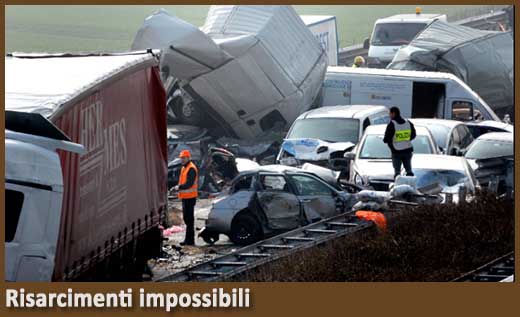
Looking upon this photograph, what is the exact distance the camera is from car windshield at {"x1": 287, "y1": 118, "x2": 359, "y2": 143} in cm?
2273

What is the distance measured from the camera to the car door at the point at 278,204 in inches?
680

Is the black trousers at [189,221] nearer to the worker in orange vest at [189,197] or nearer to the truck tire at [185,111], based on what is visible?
the worker in orange vest at [189,197]

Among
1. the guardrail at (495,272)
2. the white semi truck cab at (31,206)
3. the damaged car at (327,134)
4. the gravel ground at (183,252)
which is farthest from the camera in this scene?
the damaged car at (327,134)

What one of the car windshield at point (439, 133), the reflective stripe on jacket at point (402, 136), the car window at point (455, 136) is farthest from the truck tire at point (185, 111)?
the reflective stripe on jacket at point (402, 136)

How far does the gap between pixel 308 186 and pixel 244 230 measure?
119cm

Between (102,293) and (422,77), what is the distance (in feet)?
59.5

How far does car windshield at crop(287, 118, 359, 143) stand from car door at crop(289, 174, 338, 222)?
4.86 metres

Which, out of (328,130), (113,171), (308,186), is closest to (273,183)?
(308,186)

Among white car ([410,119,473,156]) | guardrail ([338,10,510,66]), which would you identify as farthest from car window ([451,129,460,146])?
guardrail ([338,10,510,66])

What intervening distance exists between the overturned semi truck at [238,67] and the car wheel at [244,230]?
733 centimetres

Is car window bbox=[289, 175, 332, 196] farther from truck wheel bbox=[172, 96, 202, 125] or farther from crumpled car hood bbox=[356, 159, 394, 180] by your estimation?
truck wheel bbox=[172, 96, 202, 125]

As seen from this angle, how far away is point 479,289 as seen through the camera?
398 inches

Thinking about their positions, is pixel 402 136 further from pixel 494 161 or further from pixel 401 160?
pixel 494 161

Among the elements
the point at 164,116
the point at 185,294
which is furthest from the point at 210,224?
the point at 185,294
